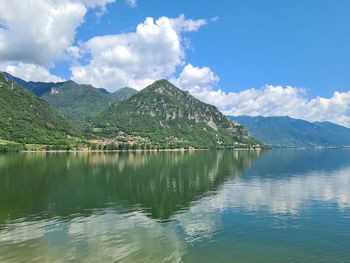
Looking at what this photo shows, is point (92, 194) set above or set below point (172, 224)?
above

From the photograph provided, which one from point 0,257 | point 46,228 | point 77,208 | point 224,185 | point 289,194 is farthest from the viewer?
point 224,185

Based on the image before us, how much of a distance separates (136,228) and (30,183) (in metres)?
62.7

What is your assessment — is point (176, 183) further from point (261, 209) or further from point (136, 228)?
point (136, 228)

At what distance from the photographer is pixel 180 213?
214 ft

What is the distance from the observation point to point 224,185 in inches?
4222

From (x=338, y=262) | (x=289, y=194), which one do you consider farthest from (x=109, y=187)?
(x=338, y=262)

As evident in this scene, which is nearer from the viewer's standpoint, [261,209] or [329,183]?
[261,209]

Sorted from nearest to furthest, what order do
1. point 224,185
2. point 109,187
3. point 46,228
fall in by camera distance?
1. point 46,228
2. point 109,187
3. point 224,185

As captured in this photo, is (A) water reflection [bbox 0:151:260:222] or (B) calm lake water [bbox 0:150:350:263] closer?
(B) calm lake water [bbox 0:150:350:263]

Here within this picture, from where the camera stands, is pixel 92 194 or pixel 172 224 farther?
pixel 92 194

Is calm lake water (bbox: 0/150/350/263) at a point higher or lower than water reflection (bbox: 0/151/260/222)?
lower

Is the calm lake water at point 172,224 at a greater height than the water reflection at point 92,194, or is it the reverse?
the water reflection at point 92,194

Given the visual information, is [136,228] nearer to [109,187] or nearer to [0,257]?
[0,257]

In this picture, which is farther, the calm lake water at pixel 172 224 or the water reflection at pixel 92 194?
the water reflection at pixel 92 194
